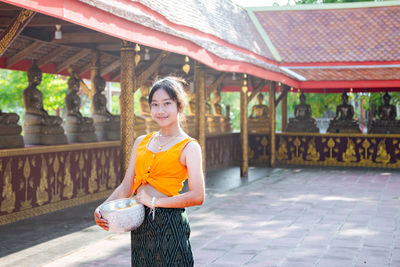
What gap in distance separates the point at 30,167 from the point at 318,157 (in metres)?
10.2

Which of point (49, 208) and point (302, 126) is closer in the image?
point (49, 208)

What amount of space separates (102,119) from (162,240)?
7483mm

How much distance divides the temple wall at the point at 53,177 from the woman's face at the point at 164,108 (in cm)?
464

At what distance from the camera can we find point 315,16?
18656 millimetres

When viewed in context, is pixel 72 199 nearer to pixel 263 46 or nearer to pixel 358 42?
pixel 263 46

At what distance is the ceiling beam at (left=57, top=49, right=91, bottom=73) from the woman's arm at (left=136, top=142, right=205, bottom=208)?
7.97 m

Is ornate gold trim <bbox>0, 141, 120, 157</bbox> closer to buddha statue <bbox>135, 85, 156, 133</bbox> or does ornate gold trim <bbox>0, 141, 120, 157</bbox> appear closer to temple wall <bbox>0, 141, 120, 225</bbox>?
temple wall <bbox>0, 141, 120, 225</bbox>

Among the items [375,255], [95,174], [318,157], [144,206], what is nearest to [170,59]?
[95,174]

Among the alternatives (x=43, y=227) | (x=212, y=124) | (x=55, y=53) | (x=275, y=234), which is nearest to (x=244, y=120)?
(x=212, y=124)

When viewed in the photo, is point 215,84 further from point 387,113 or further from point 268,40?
point 387,113

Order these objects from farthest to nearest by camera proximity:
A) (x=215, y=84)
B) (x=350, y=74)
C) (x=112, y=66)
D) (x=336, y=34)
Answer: (x=336, y=34)
(x=350, y=74)
(x=215, y=84)
(x=112, y=66)

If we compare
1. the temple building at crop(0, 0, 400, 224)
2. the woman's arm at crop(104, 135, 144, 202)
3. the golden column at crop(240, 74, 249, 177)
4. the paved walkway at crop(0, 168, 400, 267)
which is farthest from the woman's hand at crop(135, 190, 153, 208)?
the golden column at crop(240, 74, 249, 177)

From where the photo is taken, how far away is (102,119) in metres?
10.2

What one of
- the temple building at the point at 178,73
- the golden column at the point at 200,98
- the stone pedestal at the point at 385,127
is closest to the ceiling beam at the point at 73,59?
the temple building at the point at 178,73
